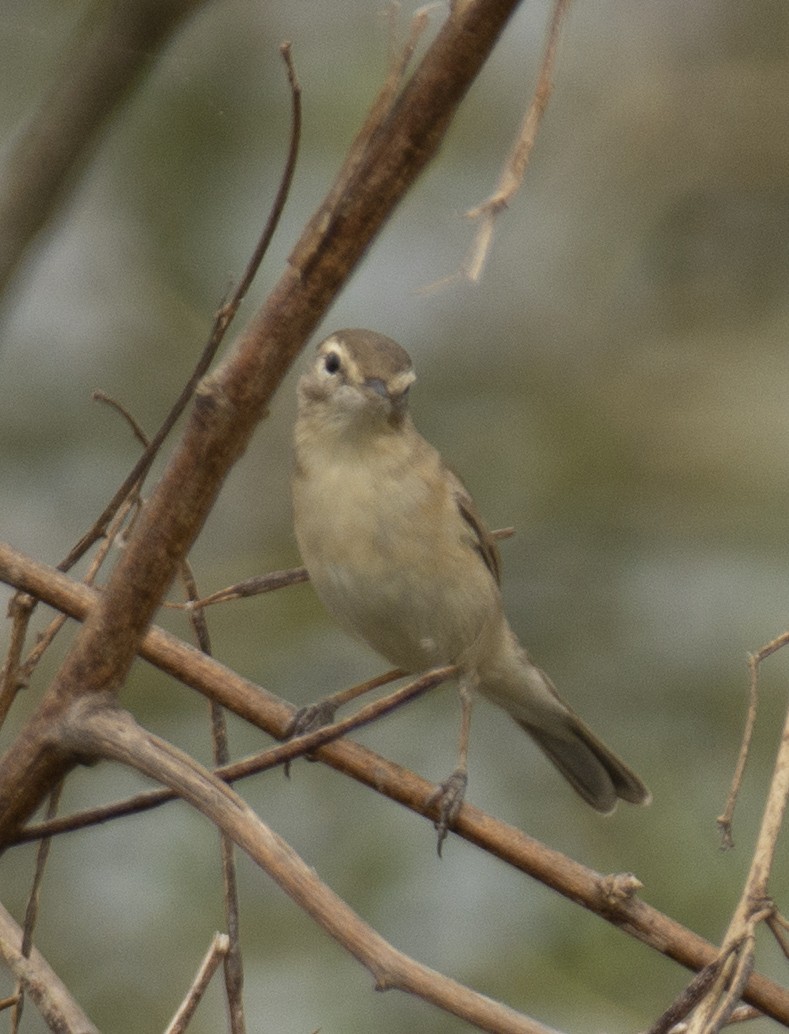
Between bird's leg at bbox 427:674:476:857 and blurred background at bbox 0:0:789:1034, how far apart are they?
1.78 ft

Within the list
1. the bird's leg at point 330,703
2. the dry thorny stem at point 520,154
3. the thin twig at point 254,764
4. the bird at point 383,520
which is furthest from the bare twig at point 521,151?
the bird at point 383,520

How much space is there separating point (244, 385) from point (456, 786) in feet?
5.25

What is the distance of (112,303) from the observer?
5.40m

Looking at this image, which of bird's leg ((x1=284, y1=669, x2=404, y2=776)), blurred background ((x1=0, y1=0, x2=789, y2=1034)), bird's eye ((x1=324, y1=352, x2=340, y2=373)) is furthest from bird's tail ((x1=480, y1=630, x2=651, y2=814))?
bird's eye ((x1=324, y1=352, x2=340, y2=373))

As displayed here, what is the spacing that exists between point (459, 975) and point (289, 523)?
1893mm

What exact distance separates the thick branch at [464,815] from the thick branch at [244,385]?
0.78ft

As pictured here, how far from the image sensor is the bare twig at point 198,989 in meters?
1.44

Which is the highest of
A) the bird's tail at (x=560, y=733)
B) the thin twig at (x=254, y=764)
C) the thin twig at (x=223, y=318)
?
the thin twig at (x=223, y=318)

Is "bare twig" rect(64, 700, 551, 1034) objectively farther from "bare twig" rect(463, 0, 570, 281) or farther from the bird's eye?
the bird's eye

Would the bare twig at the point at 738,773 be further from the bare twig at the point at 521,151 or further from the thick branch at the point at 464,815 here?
the bare twig at the point at 521,151

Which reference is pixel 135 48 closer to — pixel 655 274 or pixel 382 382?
pixel 382 382

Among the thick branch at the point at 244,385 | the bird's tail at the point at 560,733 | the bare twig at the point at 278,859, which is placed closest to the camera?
the bare twig at the point at 278,859

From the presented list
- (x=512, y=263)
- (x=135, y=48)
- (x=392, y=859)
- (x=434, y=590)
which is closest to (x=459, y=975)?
(x=392, y=859)

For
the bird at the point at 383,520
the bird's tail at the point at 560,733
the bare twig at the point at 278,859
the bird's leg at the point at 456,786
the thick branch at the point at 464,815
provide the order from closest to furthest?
the bare twig at the point at 278,859
the thick branch at the point at 464,815
the bird's leg at the point at 456,786
the bird at the point at 383,520
the bird's tail at the point at 560,733
